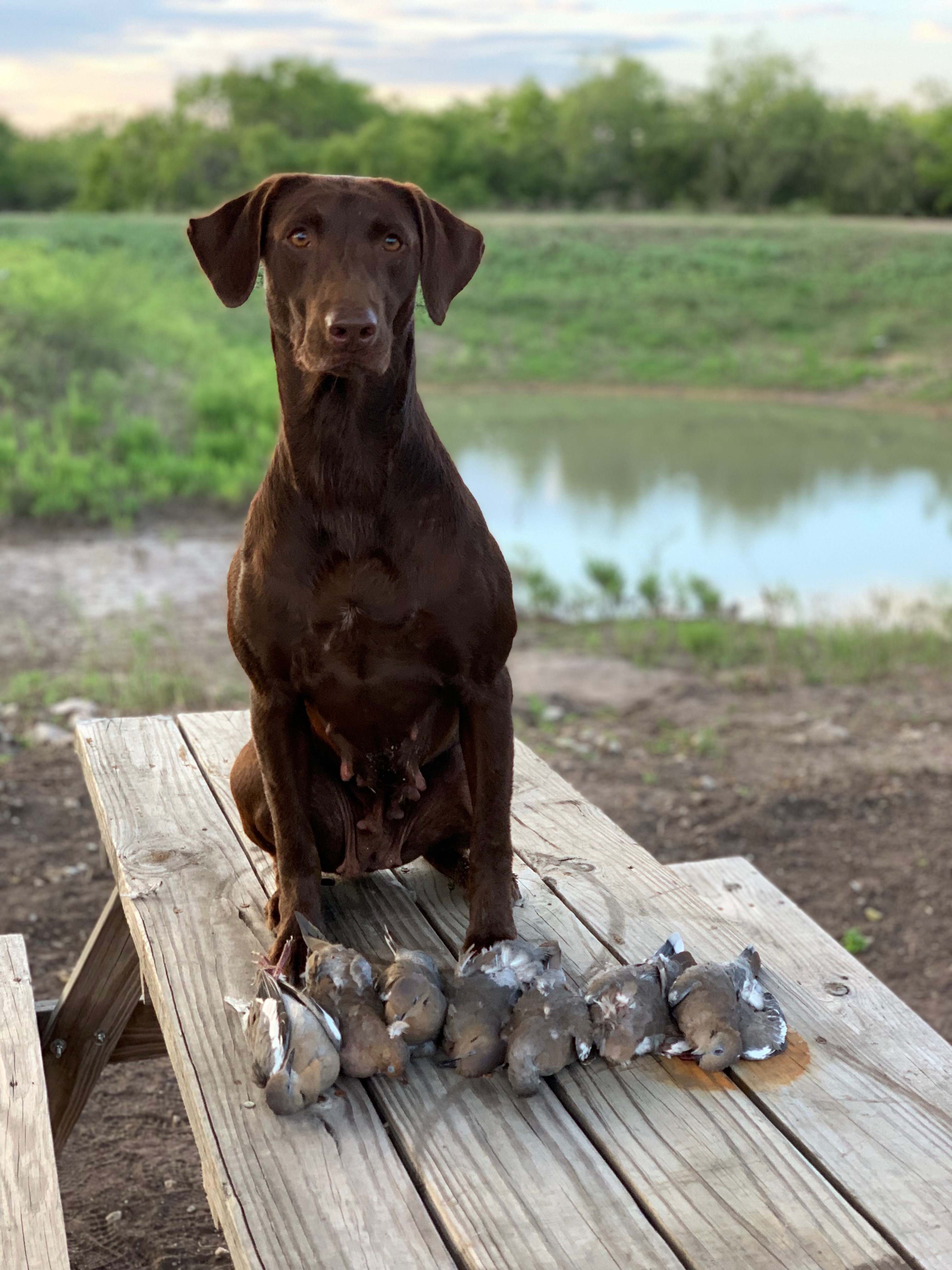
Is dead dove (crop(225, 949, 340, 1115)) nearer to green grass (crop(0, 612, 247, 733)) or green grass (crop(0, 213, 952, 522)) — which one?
green grass (crop(0, 612, 247, 733))

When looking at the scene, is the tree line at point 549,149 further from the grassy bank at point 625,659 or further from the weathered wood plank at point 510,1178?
the weathered wood plank at point 510,1178

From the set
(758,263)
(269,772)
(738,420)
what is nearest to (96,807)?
(269,772)

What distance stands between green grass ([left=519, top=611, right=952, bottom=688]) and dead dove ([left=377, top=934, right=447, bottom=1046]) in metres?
4.43

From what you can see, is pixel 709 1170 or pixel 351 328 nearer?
pixel 709 1170

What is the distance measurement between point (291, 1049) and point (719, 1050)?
23.6 inches

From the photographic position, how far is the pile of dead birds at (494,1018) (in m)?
1.76

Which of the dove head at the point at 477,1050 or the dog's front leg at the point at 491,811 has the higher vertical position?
the dog's front leg at the point at 491,811

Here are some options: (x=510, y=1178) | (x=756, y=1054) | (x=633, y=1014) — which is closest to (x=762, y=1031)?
(x=756, y=1054)

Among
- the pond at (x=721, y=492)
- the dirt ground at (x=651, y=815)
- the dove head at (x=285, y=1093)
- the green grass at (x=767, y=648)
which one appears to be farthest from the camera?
the pond at (x=721, y=492)

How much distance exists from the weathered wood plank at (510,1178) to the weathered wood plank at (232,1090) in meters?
0.03

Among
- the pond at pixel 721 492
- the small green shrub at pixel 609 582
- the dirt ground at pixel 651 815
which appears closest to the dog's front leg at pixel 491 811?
the dirt ground at pixel 651 815

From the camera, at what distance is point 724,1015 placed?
6.02 feet

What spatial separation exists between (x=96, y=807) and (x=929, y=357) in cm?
2271

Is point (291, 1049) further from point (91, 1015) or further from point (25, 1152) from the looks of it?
point (91, 1015)
